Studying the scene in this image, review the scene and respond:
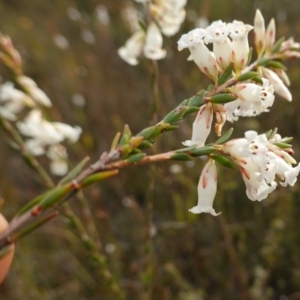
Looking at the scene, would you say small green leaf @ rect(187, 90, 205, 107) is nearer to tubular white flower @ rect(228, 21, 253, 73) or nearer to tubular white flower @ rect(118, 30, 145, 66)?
tubular white flower @ rect(228, 21, 253, 73)

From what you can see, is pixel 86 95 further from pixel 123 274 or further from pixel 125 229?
pixel 123 274

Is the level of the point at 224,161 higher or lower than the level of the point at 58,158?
higher

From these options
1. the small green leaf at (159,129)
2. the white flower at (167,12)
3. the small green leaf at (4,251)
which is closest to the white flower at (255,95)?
the small green leaf at (159,129)

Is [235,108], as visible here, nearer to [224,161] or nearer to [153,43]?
[224,161]

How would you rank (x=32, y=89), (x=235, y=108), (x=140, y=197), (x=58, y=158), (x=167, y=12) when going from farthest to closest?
1. (x=140, y=197)
2. (x=58, y=158)
3. (x=32, y=89)
4. (x=167, y=12)
5. (x=235, y=108)

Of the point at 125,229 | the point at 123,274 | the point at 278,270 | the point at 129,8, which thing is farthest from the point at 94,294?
the point at 129,8

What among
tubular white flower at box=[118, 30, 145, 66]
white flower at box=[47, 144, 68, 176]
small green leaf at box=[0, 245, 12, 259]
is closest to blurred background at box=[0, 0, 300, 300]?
tubular white flower at box=[118, 30, 145, 66]

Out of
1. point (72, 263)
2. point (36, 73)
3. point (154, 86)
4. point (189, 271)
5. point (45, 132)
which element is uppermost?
point (154, 86)

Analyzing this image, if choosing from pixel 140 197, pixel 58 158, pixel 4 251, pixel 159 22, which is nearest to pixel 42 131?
pixel 58 158

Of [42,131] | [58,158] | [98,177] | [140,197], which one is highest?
[98,177]
